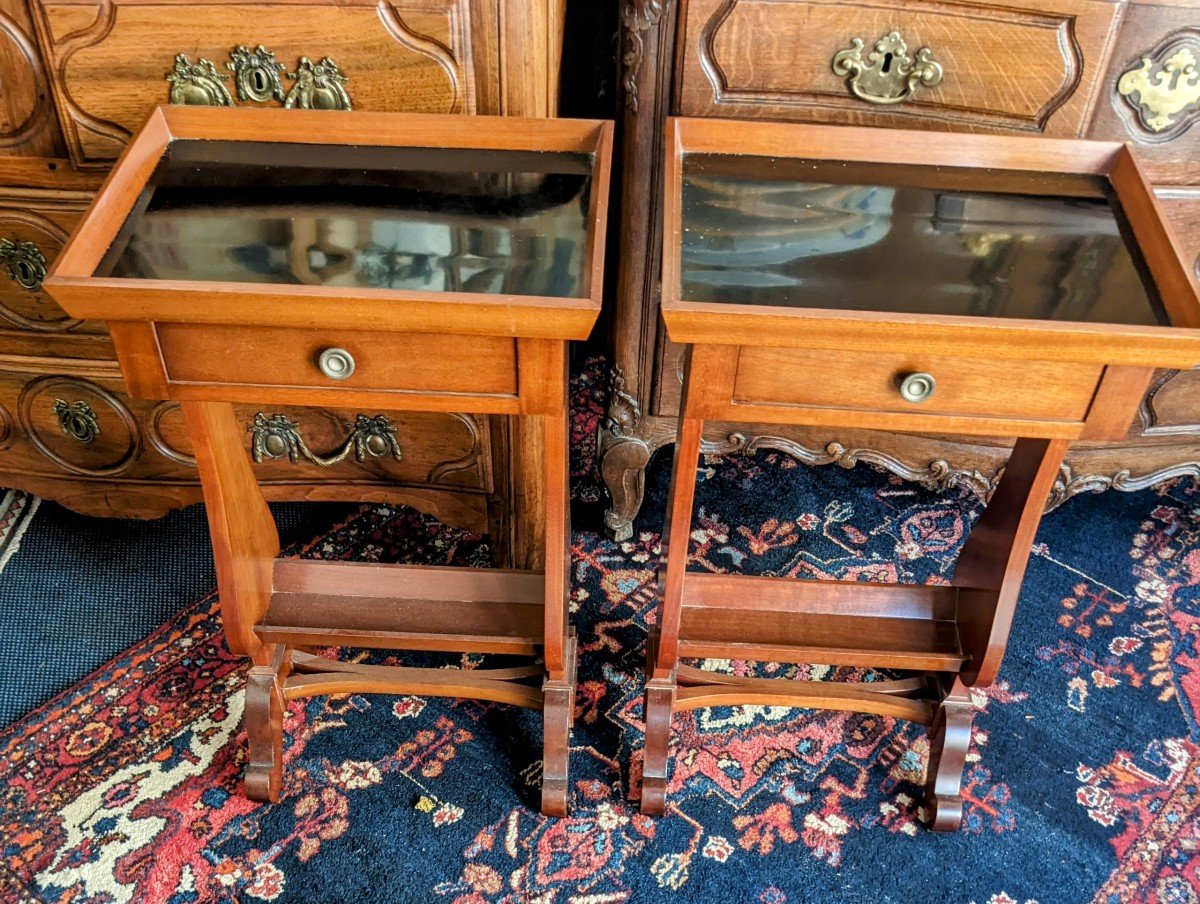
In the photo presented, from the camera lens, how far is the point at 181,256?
1.26m

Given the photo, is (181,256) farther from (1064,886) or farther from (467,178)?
(1064,886)

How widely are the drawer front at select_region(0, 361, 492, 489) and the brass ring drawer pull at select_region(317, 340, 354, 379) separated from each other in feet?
1.56

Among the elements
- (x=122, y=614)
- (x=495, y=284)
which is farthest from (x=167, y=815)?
(x=495, y=284)

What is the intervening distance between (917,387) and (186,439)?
3.94 feet

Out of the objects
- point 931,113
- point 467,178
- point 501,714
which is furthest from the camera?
point 501,714

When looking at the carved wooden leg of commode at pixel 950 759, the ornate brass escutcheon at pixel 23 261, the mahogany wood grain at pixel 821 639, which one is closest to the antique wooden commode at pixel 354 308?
the mahogany wood grain at pixel 821 639

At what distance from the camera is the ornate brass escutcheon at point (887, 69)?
1478mm

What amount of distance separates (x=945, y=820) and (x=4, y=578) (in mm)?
1732

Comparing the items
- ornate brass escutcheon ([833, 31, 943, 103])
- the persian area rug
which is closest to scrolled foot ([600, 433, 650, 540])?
the persian area rug

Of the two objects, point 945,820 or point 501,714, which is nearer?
point 945,820

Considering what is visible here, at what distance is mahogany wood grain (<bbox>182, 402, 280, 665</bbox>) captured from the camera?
143 cm

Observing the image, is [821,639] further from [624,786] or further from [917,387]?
[917,387]

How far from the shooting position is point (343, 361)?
1.24 metres

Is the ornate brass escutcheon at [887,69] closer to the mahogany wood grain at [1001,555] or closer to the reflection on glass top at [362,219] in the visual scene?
the reflection on glass top at [362,219]
